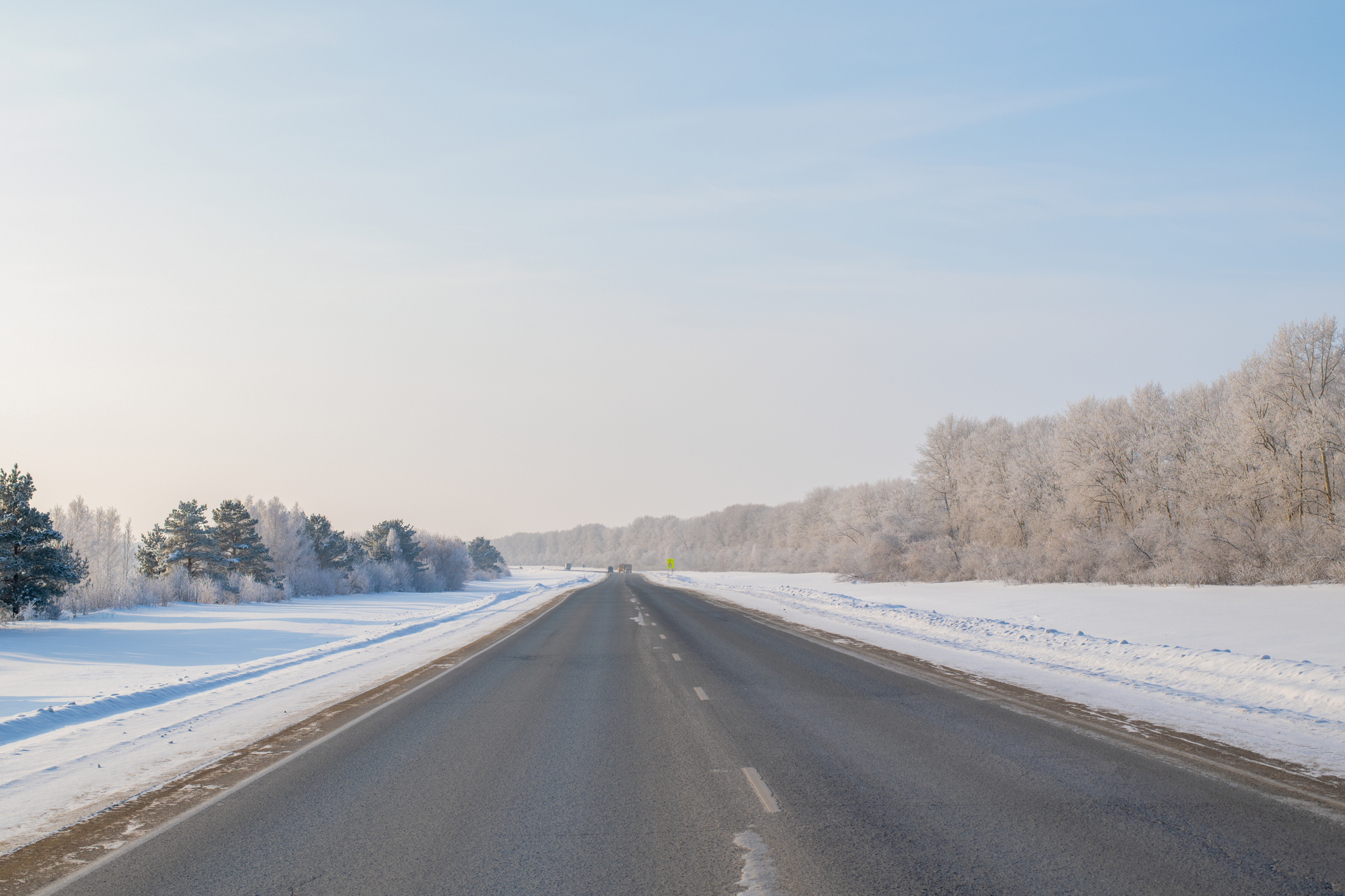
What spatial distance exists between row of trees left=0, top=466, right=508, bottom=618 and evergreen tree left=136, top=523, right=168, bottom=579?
0.08 m

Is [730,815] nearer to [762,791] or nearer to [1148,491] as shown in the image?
[762,791]

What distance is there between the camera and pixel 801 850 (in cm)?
514

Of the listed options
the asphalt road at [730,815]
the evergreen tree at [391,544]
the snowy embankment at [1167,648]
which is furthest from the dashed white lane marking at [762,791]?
the evergreen tree at [391,544]

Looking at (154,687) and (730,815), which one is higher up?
(730,815)

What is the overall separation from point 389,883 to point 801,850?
8.27 feet

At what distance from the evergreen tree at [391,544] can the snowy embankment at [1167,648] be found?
42.1 metres

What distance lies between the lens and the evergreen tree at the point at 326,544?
58.4m

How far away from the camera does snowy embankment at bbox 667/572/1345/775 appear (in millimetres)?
9781

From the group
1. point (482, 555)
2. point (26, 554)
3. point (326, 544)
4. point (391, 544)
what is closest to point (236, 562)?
point (326, 544)

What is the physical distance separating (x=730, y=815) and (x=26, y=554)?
79.3 feet

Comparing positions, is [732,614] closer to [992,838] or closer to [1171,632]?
[1171,632]

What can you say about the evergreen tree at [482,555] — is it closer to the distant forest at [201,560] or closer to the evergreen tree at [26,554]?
the distant forest at [201,560]

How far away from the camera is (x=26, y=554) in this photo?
72.1 ft

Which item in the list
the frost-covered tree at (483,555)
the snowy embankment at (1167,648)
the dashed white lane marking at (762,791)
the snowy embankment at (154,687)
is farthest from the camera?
the frost-covered tree at (483,555)
